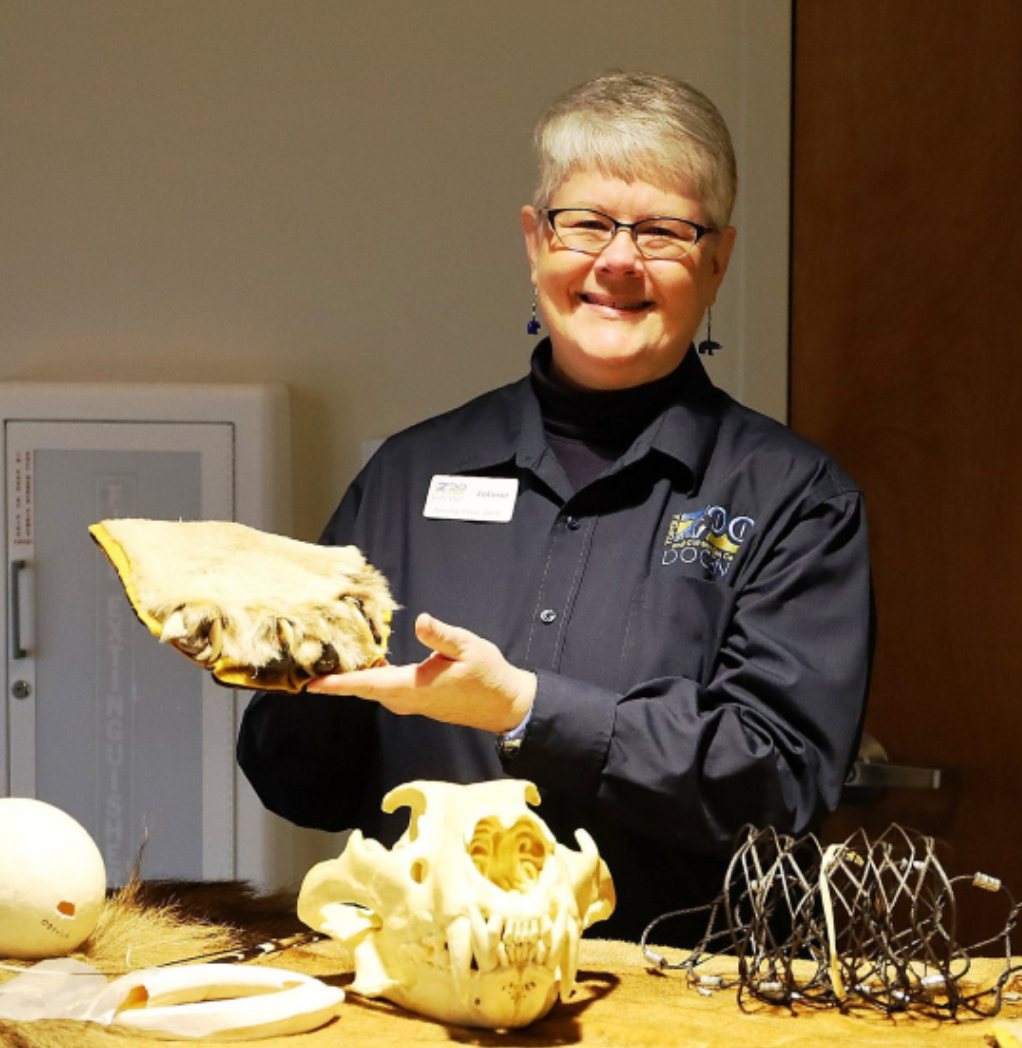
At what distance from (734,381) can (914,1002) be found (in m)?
1.73

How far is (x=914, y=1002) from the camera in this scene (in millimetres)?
1349

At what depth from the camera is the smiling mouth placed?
1857mm

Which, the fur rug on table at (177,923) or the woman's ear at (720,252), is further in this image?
the woman's ear at (720,252)

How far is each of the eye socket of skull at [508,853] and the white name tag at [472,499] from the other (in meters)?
0.63

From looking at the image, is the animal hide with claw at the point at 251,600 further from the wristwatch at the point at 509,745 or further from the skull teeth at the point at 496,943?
the skull teeth at the point at 496,943

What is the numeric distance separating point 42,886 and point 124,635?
5.17 ft

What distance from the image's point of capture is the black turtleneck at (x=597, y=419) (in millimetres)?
1938

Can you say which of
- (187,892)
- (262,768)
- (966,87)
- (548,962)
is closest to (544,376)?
→ (262,768)

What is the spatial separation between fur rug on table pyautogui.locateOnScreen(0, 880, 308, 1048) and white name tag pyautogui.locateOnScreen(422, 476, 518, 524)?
0.50 m

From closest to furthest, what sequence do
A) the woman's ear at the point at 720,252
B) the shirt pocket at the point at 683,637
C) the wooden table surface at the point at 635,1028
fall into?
1. the wooden table surface at the point at 635,1028
2. the shirt pocket at the point at 683,637
3. the woman's ear at the point at 720,252

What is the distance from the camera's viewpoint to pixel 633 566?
6.04ft

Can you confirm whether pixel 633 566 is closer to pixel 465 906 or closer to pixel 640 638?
pixel 640 638

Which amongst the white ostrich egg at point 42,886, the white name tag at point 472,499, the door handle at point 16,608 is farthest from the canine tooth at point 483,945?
the door handle at point 16,608

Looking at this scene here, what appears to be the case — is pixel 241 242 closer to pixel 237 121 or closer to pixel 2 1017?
pixel 237 121
